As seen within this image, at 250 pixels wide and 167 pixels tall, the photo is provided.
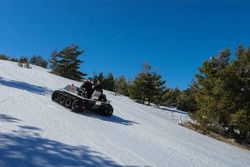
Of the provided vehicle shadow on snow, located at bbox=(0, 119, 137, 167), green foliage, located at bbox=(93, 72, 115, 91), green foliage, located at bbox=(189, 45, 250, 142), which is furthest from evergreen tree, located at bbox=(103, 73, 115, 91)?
vehicle shadow on snow, located at bbox=(0, 119, 137, 167)

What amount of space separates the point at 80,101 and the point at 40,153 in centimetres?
531

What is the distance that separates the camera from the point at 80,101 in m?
9.94

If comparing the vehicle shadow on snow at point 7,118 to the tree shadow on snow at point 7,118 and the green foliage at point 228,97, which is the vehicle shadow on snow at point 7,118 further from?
the green foliage at point 228,97

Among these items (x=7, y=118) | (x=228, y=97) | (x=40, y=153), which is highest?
(x=228, y=97)

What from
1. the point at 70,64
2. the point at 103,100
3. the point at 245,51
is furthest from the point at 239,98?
the point at 70,64

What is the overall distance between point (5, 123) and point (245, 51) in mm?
18968

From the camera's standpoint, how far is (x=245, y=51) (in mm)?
18281

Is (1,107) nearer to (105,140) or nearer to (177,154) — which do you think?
(105,140)

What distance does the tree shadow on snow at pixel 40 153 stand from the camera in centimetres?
421

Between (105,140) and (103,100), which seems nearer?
(105,140)

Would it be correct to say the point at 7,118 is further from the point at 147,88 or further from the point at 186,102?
the point at 186,102

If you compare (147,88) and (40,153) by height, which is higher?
(147,88)

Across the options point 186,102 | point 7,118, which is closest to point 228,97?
point 7,118

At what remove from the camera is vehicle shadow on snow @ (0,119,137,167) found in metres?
4.22
